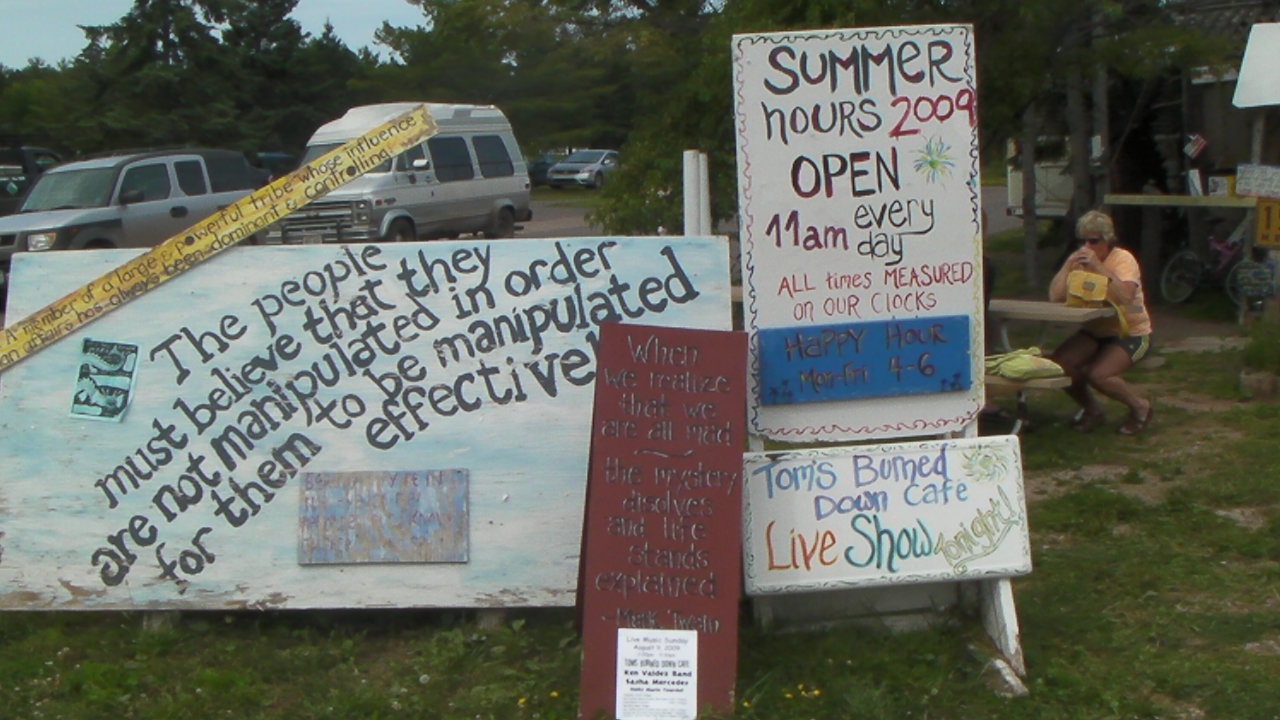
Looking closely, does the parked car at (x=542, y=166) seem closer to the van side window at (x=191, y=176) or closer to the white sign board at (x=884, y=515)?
the van side window at (x=191, y=176)

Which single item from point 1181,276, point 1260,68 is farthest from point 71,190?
point 1260,68

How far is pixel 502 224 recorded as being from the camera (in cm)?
2061

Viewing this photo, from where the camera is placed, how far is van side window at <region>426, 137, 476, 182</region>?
19.2 meters

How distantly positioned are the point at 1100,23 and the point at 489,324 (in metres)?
8.20

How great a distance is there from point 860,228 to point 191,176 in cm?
1535

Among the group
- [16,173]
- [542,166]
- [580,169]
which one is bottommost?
[16,173]

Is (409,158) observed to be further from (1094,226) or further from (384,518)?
(384,518)

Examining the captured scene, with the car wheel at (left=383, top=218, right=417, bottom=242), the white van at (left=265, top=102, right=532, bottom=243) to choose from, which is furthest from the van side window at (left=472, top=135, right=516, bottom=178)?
the car wheel at (left=383, top=218, right=417, bottom=242)

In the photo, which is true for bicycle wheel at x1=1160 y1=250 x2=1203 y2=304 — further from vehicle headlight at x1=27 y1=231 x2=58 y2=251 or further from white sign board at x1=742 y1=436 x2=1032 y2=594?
vehicle headlight at x1=27 y1=231 x2=58 y2=251

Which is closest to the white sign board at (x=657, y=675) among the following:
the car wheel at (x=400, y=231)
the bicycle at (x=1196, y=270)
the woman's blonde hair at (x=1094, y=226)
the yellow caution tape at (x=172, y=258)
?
the yellow caution tape at (x=172, y=258)

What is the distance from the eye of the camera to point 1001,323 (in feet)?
27.5

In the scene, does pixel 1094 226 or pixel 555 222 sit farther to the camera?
pixel 555 222

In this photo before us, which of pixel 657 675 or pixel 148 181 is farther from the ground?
pixel 148 181

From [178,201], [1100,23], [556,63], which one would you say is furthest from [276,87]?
[1100,23]
